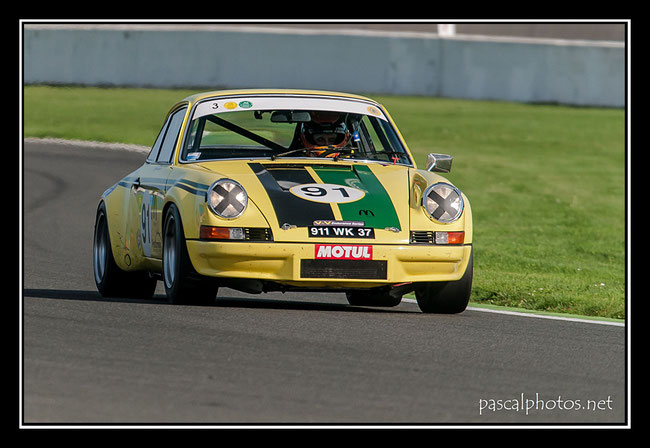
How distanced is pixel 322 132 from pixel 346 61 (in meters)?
21.1

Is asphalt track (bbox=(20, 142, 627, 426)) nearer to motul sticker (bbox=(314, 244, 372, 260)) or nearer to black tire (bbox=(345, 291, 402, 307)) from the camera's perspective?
black tire (bbox=(345, 291, 402, 307))

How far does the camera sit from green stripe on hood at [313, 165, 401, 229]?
8.26 metres

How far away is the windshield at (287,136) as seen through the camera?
9.38 metres

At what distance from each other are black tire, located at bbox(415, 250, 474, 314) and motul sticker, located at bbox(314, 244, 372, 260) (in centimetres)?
61

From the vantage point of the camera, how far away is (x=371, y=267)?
8.21 meters

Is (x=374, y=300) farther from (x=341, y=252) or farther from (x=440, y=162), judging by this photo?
(x=341, y=252)

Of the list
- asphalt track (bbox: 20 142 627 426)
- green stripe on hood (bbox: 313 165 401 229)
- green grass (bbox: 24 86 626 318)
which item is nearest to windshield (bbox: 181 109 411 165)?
green stripe on hood (bbox: 313 165 401 229)

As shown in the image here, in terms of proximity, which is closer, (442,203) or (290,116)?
(442,203)

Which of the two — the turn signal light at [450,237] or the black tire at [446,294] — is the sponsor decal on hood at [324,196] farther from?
the black tire at [446,294]

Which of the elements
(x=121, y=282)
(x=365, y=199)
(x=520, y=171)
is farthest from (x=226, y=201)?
(x=520, y=171)

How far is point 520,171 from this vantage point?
899 inches

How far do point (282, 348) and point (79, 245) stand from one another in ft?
26.1

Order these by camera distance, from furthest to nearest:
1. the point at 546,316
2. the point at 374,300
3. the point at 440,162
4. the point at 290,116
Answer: the point at 374,300 → the point at 290,116 → the point at 546,316 → the point at 440,162
